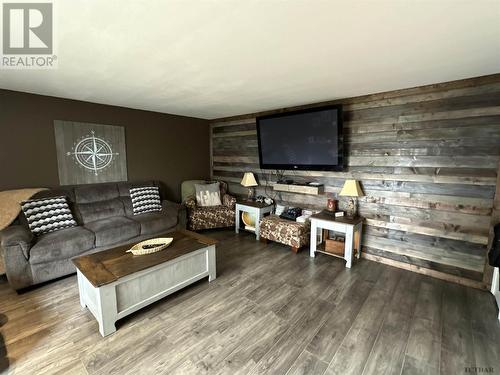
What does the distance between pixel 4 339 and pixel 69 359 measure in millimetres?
643

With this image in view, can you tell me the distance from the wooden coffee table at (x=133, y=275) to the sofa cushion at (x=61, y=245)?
2.09 ft

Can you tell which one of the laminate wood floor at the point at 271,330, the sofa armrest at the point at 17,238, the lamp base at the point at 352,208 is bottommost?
the laminate wood floor at the point at 271,330

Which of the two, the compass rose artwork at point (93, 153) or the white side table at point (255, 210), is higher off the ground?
the compass rose artwork at point (93, 153)

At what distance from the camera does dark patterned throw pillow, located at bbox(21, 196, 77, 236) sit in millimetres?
2707

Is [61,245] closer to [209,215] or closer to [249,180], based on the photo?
[209,215]

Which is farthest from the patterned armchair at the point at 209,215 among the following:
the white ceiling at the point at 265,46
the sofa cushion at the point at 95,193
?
the white ceiling at the point at 265,46

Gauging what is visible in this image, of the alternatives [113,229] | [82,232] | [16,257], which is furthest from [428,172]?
[16,257]

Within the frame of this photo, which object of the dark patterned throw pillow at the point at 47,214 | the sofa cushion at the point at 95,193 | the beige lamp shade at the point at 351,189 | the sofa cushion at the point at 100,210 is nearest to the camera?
the dark patterned throw pillow at the point at 47,214

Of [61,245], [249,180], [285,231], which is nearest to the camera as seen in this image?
[61,245]

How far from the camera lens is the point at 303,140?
345cm

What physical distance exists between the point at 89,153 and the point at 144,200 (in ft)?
3.50

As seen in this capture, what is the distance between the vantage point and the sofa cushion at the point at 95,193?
335 cm

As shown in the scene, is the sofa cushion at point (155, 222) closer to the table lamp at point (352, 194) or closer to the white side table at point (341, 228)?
the white side table at point (341, 228)

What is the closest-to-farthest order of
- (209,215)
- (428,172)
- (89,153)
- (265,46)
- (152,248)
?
(265,46) → (152,248) → (428,172) → (89,153) → (209,215)
